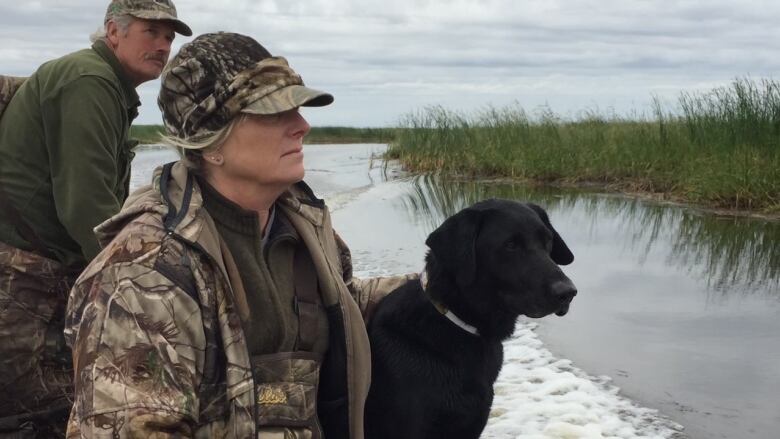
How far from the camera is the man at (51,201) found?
132 inches

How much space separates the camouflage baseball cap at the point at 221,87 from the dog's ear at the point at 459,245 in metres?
1.44

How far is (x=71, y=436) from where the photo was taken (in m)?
2.16

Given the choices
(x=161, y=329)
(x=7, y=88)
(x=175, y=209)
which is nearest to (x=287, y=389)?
(x=161, y=329)

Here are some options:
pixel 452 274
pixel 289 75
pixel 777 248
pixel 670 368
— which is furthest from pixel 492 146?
pixel 289 75

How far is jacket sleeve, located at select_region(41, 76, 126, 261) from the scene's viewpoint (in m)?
3.32

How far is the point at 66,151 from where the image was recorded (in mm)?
3330

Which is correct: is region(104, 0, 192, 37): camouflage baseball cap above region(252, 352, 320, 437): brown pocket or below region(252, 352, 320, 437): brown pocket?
above

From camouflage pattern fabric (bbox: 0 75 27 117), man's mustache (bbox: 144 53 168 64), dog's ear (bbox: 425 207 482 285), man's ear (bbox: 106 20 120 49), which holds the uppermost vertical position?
man's ear (bbox: 106 20 120 49)

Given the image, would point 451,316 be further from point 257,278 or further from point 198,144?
point 198,144

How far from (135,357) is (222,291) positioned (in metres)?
0.30

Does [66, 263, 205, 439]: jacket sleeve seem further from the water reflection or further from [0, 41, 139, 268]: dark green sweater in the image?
the water reflection

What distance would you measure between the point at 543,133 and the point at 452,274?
17024mm

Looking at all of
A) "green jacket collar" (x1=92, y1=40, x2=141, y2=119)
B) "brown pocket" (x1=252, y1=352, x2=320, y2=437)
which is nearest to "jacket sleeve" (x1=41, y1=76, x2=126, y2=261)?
"green jacket collar" (x1=92, y1=40, x2=141, y2=119)

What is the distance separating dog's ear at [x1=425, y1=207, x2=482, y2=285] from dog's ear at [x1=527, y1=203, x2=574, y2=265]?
39 centimetres
